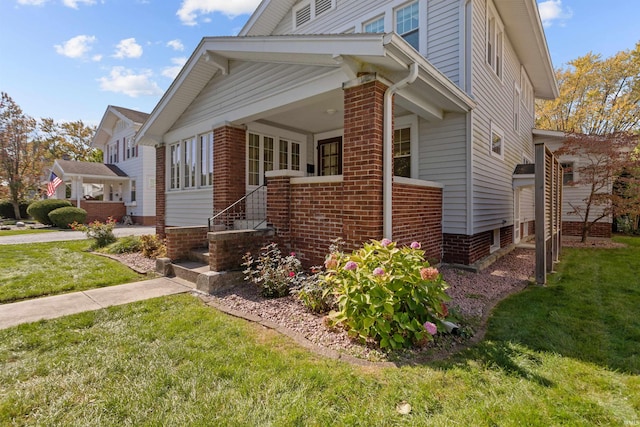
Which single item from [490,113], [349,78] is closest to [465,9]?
Answer: [490,113]

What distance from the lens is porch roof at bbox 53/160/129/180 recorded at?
1975cm

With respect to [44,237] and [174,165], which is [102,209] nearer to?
[44,237]

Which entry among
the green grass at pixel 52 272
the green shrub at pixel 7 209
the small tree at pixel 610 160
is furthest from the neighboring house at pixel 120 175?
the small tree at pixel 610 160

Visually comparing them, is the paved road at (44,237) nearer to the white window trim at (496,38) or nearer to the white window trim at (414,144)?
the white window trim at (414,144)

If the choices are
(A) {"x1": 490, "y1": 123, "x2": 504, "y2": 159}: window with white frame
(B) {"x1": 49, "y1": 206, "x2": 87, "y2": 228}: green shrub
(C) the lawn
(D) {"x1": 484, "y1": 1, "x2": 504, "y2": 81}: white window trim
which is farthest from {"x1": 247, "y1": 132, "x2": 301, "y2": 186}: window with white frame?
(B) {"x1": 49, "y1": 206, "x2": 87, "y2": 228}: green shrub

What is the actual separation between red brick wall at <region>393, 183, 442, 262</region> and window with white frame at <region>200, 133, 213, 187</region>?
4.96 m

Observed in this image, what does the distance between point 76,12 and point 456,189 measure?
10.1m

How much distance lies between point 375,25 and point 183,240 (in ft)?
23.0

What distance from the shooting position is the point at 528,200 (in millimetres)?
12883

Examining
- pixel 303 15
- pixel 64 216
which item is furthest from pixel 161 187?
pixel 64 216

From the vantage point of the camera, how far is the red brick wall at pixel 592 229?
1264cm

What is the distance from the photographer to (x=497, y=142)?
8344 mm

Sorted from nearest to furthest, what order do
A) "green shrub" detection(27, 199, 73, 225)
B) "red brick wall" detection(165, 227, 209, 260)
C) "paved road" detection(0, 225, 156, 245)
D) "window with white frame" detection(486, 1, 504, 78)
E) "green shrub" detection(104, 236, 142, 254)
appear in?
"red brick wall" detection(165, 227, 209, 260), "window with white frame" detection(486, 1, 504, 78), "green shrub" detection(104, 236, 142, 254), "paved road" detection(0, 225, 156, 245), "green shrub" detection(27, 199, 73, 225)

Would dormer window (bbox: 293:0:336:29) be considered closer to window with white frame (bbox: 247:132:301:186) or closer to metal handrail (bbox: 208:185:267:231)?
window with white frame (bbox: 247:132:301:186)
